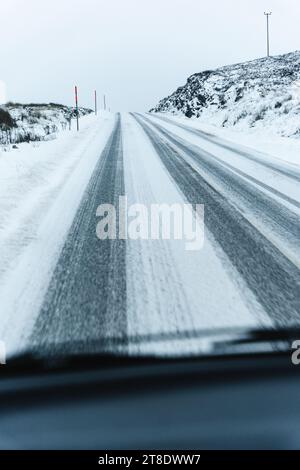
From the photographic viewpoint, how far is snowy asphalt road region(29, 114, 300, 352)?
8.73 feet

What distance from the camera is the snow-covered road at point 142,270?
2668 millimetres

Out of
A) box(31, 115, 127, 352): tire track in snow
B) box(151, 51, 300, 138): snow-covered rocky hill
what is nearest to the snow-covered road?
box(31, 115, 127, 352): tire track in snow

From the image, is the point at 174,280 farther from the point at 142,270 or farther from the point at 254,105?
the point at 254,105

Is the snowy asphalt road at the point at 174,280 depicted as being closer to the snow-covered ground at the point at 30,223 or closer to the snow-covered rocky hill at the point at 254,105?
the snow-covered ground at the point at 30,223

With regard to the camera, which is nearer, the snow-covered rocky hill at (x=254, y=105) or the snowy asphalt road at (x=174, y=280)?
the snowy asphalt road at (x=174, y=280)

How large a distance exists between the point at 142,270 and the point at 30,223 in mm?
1918

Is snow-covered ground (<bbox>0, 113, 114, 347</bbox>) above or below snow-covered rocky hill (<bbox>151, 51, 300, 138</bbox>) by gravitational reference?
below

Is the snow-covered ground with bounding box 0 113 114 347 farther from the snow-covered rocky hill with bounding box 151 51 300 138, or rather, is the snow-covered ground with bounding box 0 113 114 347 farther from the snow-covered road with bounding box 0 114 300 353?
the snow-covered rocky hill with bounding box 151 51 300 138

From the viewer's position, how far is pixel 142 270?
3.55m

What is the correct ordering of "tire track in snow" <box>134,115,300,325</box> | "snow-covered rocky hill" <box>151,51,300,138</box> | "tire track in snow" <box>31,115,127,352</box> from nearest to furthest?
"tire track in snow" <box>31,115,127,352</box>, "tire track in snow" <box>134,115,300,325</box>, "snow-covered rocky hill" <box>151,51,300,138</box>

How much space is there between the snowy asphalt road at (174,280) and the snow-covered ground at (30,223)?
4.8 inches

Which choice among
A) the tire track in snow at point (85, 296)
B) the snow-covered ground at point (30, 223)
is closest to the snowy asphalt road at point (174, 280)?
the tire track in snow at point (85, 296)

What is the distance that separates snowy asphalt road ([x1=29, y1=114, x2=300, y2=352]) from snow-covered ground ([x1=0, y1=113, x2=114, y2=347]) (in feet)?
0.40

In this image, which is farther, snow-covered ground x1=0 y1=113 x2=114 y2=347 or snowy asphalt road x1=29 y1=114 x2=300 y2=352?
snow-covered ground x1=0 y1=113 x2=114 y2=347
